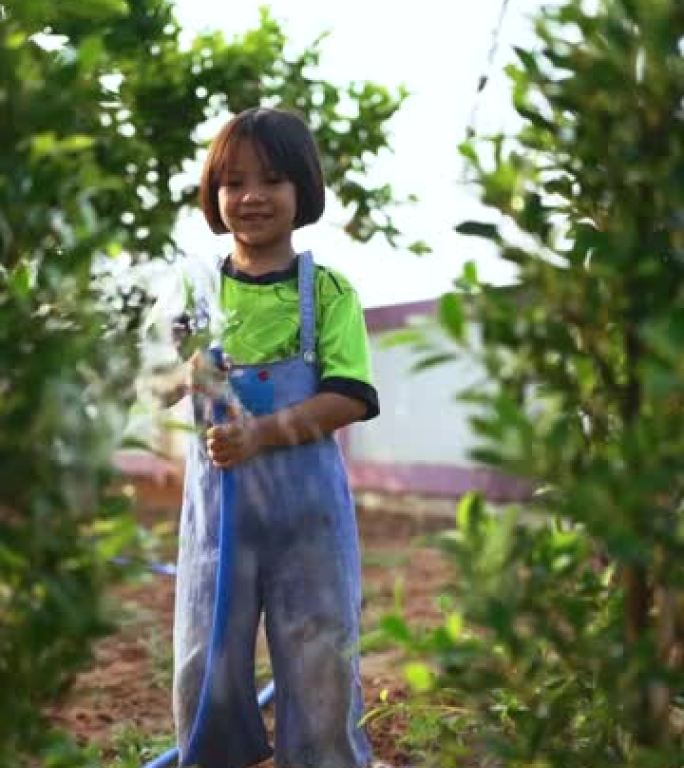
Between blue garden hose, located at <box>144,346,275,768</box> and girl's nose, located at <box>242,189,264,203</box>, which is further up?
girl's nose, located at <box>242,189,264,203</box>

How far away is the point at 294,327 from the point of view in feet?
11.1

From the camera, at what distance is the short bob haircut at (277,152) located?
3383mm

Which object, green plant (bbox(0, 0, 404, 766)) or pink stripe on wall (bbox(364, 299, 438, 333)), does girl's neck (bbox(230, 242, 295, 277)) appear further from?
pink stripe on wall (bbox(364, 299, 438, 333))

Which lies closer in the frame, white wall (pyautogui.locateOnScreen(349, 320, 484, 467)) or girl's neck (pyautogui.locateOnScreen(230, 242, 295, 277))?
girl's neck (pyautogui.locateOnScreen(230, 242, 295, 277))

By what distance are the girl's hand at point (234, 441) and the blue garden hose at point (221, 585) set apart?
Answer: 6cm

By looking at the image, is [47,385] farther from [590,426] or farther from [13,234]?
[590,426]

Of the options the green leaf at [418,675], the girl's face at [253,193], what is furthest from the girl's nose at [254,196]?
the green leaf at [418,675]

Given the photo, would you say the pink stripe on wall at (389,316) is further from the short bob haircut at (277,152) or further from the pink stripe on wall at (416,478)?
the short bob haircut at (277,152)

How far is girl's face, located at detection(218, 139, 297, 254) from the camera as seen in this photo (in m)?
3.37

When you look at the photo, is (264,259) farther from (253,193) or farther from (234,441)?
(234,441)

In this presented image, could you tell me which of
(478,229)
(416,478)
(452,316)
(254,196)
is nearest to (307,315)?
(254,196)

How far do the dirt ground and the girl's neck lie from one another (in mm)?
775

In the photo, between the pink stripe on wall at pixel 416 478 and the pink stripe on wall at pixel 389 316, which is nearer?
the pink stripe on wall at pixel 389 316

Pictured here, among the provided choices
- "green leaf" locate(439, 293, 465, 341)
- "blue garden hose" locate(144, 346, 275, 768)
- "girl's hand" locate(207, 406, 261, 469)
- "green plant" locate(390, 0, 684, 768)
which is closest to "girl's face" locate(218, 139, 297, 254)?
"blue garden hose" locate(144, 346, 275, 768)
